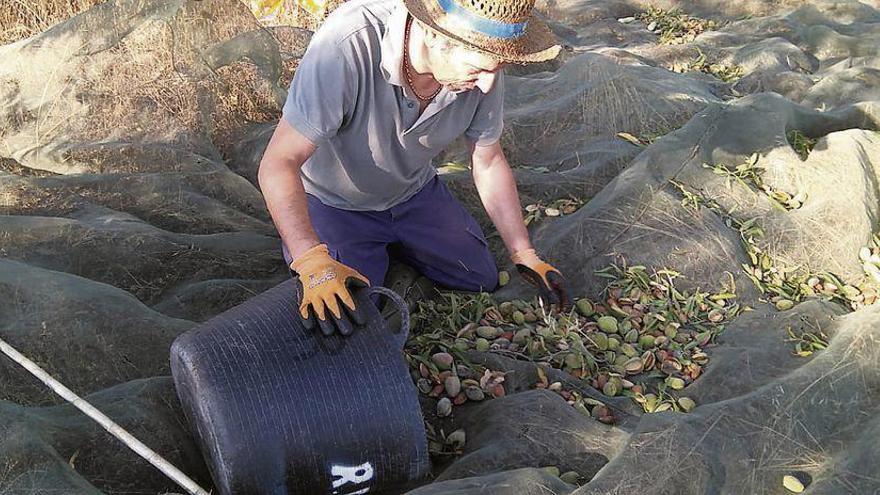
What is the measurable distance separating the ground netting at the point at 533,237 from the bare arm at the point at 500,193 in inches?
8.0

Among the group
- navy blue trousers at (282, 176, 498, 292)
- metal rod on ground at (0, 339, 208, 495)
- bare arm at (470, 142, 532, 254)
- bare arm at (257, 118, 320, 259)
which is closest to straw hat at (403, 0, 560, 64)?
bare arm at (257, 118, 320, 259)

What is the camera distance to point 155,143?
3479mm

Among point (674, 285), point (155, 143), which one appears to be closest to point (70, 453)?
point (155, 143)

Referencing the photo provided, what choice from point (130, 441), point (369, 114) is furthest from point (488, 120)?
point (130, 441)

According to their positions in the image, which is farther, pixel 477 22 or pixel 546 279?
pixel 546 279

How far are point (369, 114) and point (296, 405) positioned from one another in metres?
1.01

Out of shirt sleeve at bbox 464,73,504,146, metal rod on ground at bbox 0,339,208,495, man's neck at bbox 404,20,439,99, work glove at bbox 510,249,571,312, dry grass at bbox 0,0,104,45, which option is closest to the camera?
metal rod on ground at bbox 0,339,208,495

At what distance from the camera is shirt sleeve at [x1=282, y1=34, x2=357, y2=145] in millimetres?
2436

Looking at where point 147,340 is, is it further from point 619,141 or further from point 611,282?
point 619,141

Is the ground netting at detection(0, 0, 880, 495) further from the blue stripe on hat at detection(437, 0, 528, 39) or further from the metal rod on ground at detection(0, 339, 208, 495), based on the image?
the blue stripe on hat at detection(437, 0, 528, 39)

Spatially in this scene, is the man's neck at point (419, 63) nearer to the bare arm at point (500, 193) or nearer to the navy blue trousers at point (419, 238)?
the bare arm at point (500, 193)

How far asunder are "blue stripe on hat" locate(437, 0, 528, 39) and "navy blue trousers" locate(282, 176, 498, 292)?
3.33 feet

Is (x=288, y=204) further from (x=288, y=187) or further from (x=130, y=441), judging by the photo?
(x=130, y=441)

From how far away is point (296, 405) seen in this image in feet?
6.77
